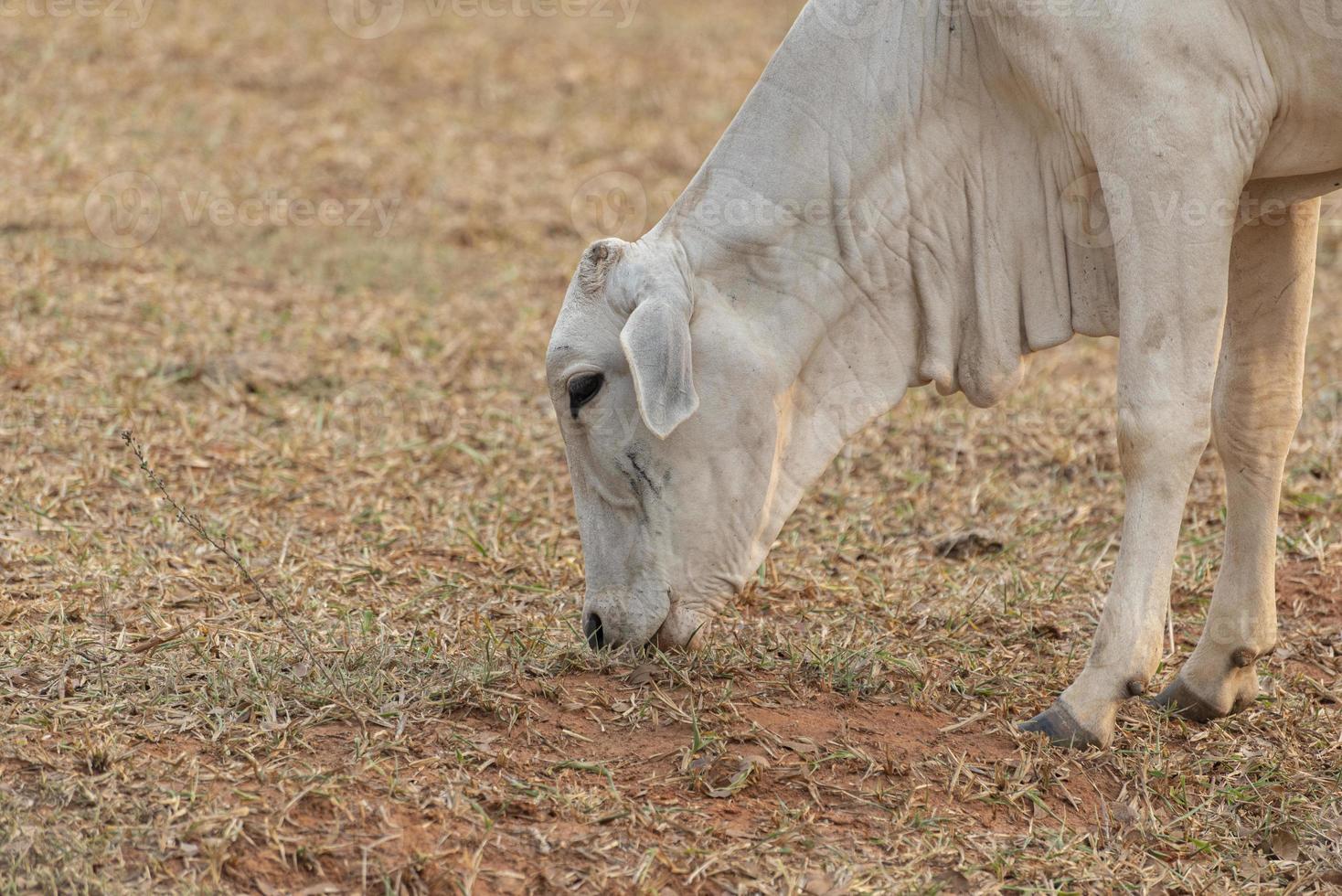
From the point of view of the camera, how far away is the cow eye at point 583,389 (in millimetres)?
3725

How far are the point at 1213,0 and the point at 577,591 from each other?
7.90ft

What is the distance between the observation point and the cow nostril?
3867mm

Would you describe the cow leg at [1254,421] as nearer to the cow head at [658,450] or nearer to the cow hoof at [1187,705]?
the cow hoof at [1187,705]

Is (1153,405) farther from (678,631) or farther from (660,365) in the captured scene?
(678,631)

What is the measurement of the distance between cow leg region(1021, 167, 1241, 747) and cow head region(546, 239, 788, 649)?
0.83 metres

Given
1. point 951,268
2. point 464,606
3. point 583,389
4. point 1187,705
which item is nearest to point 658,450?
point 583,389

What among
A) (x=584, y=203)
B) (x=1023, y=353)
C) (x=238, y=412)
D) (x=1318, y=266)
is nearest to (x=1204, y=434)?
(x=1023, y=353)

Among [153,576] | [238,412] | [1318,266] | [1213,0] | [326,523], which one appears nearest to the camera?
[1213,0]

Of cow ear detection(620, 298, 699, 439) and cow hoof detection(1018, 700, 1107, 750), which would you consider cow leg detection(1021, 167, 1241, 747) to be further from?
cow ear detection(620, 298, 699, 439)

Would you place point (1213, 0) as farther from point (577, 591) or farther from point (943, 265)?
point (577, 591)

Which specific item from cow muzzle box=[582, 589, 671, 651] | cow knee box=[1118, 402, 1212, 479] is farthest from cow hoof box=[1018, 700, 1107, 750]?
cow muzzle box=[582, 589, 671, 651]

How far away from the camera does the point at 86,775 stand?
3207mm

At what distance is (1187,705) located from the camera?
401 cm

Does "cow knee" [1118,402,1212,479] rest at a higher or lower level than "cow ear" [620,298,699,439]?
lower
